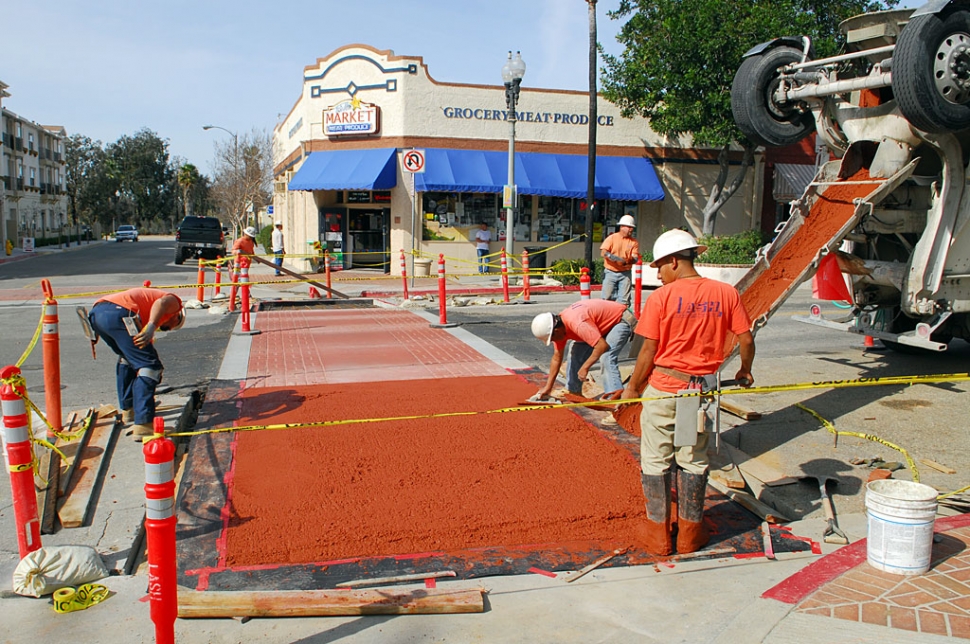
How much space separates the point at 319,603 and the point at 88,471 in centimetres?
297

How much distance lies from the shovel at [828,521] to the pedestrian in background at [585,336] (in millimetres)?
2082

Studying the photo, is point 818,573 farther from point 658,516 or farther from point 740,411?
point 740,411

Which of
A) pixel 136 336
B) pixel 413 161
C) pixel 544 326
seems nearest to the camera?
pixel 136 336

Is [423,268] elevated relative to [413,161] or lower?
lower

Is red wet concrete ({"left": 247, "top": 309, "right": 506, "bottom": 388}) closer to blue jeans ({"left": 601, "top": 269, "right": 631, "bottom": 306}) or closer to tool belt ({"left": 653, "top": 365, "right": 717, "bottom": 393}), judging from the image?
blue jeans ({"left": 601, "top": 269, "right": 631, "bottom": 306})

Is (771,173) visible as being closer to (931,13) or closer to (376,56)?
(376,56)

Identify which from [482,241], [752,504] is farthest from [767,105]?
[482,241]

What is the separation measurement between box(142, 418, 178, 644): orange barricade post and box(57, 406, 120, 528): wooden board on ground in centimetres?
223

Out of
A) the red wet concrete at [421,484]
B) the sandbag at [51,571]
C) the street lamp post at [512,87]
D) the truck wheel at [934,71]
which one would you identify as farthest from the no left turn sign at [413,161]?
the sandbag at [51,571]

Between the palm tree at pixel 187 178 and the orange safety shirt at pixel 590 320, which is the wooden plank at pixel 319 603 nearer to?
the orange safety shirt at pixel 590 320

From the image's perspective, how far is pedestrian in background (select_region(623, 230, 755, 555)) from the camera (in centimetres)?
483

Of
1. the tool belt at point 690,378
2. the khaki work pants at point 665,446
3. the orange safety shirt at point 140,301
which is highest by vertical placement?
the orange safety shirt at point 140,301

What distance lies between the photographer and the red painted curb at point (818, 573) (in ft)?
13.8

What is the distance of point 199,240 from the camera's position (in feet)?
103
